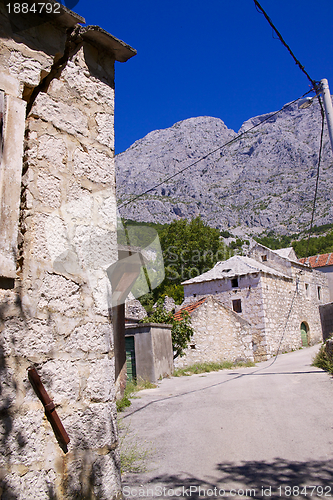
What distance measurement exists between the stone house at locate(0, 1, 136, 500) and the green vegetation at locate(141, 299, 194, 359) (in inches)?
509

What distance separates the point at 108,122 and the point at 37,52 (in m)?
0.72

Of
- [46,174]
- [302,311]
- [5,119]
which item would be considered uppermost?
[5,119]

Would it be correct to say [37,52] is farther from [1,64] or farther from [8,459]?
[8,459]

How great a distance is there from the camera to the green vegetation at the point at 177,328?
15656 millimetres

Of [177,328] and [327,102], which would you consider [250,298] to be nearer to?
[177,328]

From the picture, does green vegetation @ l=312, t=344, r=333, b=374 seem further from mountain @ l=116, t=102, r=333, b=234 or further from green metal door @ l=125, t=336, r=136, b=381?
mountain @ l=116, t=102, r=333, b=234

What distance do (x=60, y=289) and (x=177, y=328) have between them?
1389 centimetres

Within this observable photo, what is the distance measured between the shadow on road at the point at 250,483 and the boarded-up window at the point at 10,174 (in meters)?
2.37

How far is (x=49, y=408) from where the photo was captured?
7.15ft

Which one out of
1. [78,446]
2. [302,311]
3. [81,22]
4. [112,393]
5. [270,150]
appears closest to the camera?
[78,446]

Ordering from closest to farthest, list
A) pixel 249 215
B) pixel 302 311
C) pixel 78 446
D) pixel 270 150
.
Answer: pixel 78 446
pixel 302 311
pixel 249 215
pixel 270 150

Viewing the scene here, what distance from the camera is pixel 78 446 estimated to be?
229cm

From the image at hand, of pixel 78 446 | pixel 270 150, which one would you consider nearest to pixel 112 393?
pixel 78 446

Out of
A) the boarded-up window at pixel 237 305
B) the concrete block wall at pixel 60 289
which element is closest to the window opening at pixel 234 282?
the boarded-up window at pixel 237 305
